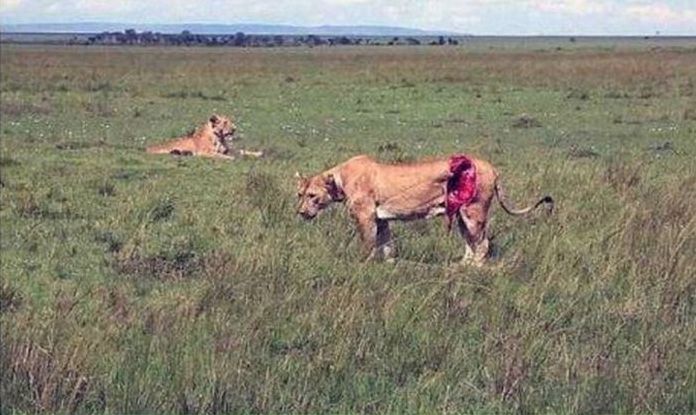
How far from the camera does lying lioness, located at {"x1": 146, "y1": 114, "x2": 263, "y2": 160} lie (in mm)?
16547

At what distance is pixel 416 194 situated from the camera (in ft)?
30.5

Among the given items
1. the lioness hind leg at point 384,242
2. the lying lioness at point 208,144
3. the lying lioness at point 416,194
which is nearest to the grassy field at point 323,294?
the lioness hind leg at point 384,242

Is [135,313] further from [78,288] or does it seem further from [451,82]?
[451,82]

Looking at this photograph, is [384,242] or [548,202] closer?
[384,242]

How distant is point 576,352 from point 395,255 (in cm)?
286

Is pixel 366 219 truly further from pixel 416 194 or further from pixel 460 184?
pixel 460 184

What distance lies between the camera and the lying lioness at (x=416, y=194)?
29.9 ft

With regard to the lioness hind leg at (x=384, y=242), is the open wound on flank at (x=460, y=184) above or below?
above

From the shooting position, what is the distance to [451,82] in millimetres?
37750

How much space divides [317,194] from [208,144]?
24.0 ft

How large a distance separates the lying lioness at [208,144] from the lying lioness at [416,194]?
7.14 m

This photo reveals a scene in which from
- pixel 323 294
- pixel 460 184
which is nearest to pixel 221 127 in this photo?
pixel 460 184

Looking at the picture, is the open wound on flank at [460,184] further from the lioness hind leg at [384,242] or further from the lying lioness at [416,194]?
the lioness hind leg at [384,242]

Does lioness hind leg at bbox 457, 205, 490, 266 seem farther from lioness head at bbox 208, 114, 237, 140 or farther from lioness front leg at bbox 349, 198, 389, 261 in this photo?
lioness head at bbox 208, 114, 237, 140
